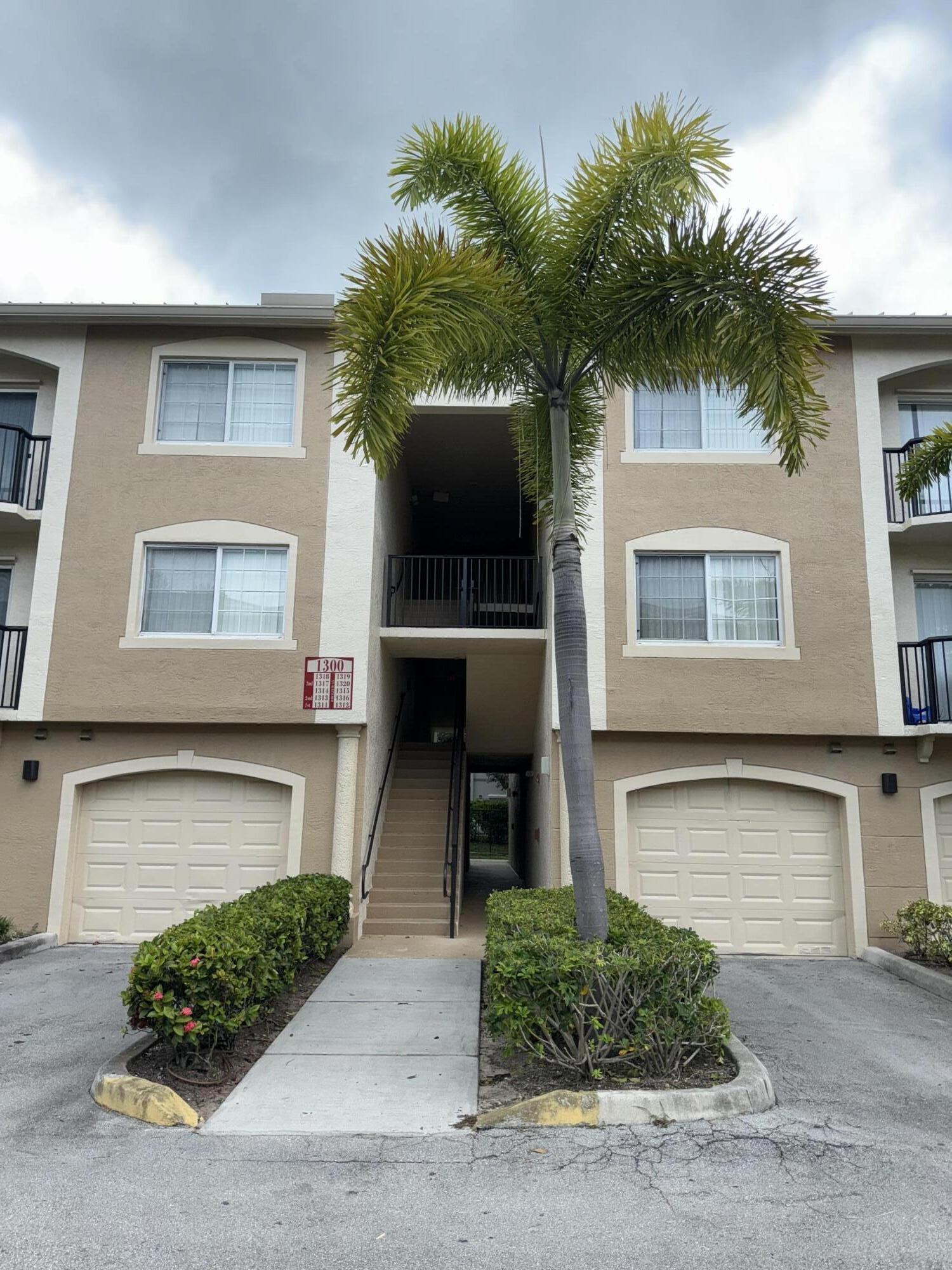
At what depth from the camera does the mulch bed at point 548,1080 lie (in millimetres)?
5125

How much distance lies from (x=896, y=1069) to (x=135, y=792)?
880cm

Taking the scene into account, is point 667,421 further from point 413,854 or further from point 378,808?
point 413,854

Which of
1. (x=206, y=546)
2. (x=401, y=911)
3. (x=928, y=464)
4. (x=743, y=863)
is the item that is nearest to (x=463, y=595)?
(x=206, y=546)

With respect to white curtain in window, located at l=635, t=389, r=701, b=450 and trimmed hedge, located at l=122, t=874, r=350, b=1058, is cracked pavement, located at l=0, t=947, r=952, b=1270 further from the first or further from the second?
white curtain in window, located at l=635, t=389, r=701, b=450

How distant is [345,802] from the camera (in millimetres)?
10188

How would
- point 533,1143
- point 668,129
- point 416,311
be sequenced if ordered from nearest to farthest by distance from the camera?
point 533,1143 → point 416,311 → point 668,129

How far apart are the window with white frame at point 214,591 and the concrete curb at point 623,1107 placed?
6872 millimetres

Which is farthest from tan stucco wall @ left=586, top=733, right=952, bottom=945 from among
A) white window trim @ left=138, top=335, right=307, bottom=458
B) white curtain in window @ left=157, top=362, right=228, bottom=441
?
A: white curtain in window @ left=157, top=362, right=228, bottom=441

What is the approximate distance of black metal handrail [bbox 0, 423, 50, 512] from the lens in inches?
427

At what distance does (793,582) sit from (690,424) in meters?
2.48

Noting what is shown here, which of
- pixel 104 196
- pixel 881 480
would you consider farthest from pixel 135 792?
pixel 104 196

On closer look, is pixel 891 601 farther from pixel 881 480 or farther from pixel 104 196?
pixel 104 196

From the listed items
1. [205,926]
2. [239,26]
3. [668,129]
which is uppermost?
[239,26]

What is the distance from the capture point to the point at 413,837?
38.6 feet
